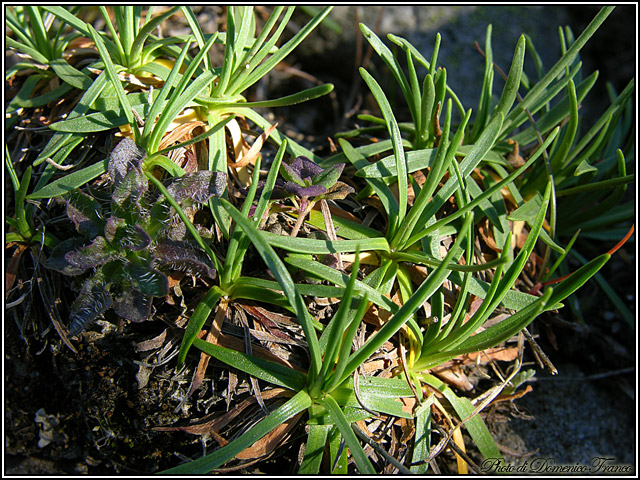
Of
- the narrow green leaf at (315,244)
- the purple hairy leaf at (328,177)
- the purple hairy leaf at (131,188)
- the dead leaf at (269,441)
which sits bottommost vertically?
the dead leaf at (269,441)

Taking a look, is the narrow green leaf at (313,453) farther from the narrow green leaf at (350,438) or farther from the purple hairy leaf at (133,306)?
the purple hairy leaf at (133,306)

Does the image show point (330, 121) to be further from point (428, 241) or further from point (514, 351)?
point (514, 351)

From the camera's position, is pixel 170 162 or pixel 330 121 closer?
pixel 170 162

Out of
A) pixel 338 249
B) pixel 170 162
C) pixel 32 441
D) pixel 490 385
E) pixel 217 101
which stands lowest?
pixel 32 441

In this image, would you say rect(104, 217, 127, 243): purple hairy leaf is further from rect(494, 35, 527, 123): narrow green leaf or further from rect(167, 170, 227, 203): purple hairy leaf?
rect(494, 35, 527, 123): narrow green leaf

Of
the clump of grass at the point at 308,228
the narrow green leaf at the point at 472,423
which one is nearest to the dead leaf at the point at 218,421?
the clump of grass at the point at 308,228

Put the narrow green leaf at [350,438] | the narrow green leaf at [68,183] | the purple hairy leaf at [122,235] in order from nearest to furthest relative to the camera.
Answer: the narrow green leaf at [350,438] → the purple hairy leaf at [122,235] → the narrow green leaf at [68,183]

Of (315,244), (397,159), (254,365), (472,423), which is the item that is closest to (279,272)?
(315,244)

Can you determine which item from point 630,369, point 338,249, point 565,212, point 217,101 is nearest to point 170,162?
point 217,101
